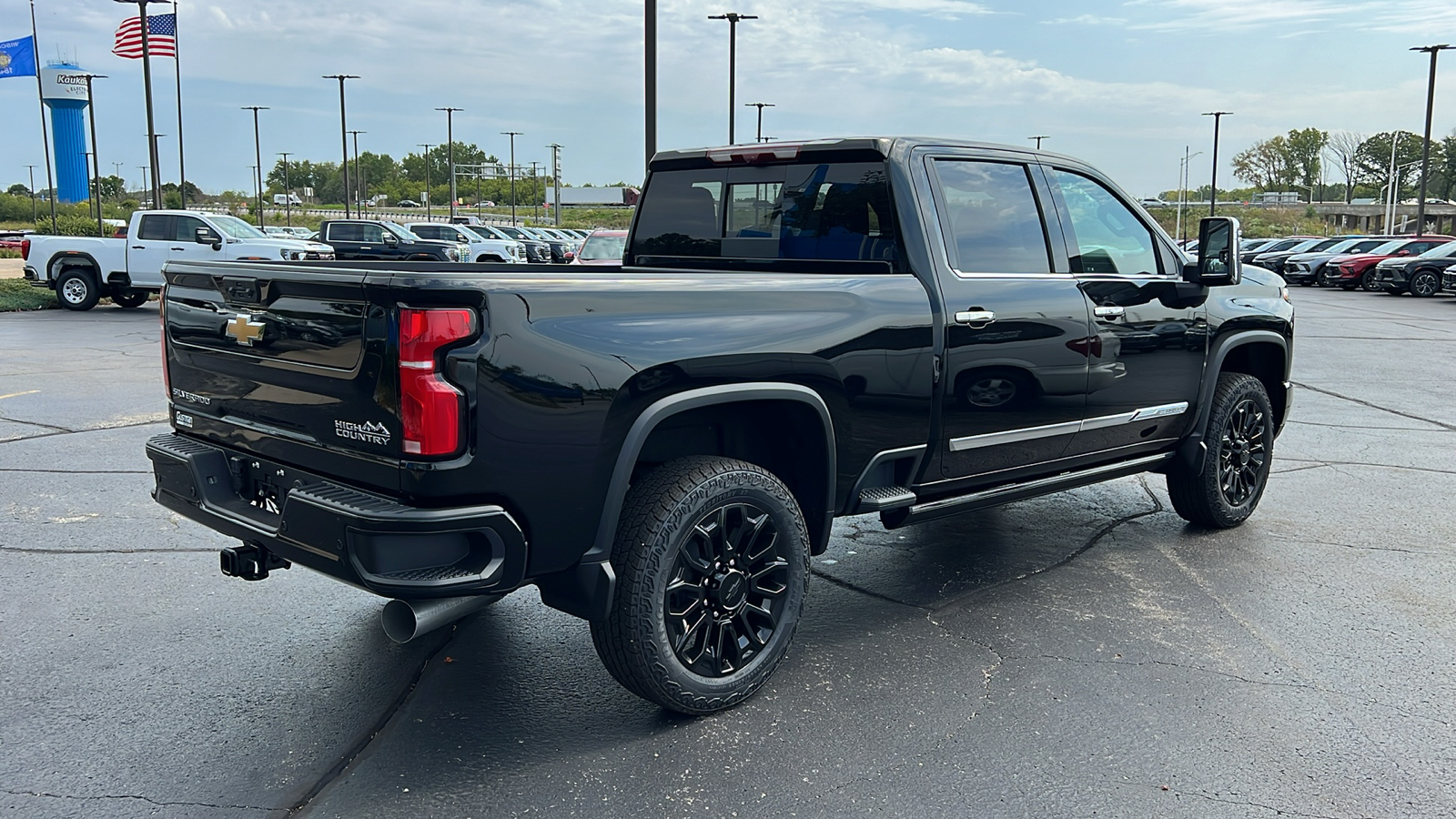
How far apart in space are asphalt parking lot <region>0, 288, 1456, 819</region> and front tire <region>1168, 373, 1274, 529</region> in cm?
15

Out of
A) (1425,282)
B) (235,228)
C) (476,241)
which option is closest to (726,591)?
(235,228)

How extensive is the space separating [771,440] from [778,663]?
0.80 m

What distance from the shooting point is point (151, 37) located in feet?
102

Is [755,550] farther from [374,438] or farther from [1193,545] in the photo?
[1193,545]

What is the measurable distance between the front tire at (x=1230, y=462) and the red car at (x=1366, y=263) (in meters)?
28.7

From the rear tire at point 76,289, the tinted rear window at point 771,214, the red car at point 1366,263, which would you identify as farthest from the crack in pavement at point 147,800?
the red car at point 1366,263

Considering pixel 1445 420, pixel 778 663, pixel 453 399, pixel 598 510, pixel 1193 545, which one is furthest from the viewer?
pixel 1445 420

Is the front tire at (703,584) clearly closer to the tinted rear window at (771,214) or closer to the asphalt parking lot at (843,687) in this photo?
the asphalt parking lot at (843,687)

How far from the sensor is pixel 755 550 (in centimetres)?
383

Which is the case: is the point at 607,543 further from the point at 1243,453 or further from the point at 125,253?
the point at 125,253

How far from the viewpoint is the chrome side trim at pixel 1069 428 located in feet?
14.7

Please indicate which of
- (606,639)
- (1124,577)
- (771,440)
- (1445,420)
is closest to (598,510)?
(606,639)

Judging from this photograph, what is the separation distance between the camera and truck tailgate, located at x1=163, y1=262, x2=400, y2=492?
3.10 meters

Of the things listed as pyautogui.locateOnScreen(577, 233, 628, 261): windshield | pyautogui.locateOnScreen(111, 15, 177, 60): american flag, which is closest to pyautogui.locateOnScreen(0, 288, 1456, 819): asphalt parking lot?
pyautogui.locateOnScreen(577, 233, 628, 261): windshield
